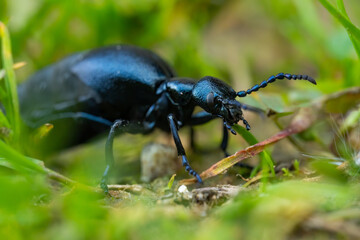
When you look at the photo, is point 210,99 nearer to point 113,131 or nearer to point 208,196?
point 113,131

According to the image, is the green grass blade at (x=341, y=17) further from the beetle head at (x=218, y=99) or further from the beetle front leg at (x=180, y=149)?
the beetle front leg at (x=180, y=149)

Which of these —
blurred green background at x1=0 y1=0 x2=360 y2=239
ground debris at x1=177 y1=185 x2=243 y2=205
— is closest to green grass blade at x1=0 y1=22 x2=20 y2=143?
blurred green background at x1=0 y1=0 x2=360 y2=239

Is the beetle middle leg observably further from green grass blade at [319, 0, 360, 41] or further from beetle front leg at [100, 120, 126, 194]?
green grass blade at [319, 0, 360, 41]

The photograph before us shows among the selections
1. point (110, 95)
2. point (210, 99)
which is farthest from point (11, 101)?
point (210, 99)

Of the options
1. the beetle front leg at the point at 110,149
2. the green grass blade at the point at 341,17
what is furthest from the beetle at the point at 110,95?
the green grass blade at the point at 341,17

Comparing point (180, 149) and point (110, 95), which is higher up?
point (110, 95)

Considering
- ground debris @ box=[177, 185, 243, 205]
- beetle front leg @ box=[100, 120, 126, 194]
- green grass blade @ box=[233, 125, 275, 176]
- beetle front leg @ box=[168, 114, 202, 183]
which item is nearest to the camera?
ground debris @ box=[177, 185, 243, 205]

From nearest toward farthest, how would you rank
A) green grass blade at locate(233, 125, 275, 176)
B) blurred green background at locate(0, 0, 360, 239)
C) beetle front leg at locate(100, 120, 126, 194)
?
blurred green background at locate(0, 0, 360, 239) < green grass blade at locate(233, 125, 275, 176) < beetle front leg at locate(100, 120, 126, 194)
